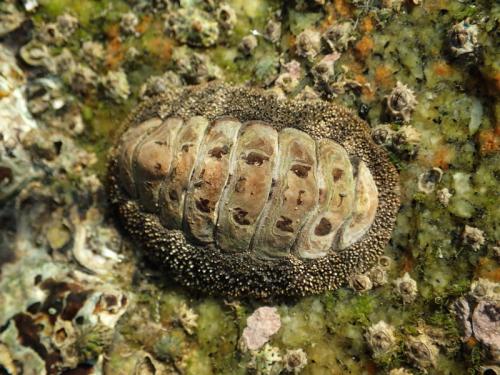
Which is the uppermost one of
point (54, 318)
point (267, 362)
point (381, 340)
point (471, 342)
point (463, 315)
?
point (463, 315)

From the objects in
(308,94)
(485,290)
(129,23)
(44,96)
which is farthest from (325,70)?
(44,96)

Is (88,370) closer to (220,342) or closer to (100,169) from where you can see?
(220,342)

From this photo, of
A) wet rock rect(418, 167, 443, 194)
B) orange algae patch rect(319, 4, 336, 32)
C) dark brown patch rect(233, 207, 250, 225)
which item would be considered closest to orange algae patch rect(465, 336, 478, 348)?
wet rock rect(418, 167, 443, 194)

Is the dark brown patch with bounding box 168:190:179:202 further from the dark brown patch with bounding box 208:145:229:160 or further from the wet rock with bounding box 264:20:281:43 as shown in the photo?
the wet rock with bounding box 264:20:281:43

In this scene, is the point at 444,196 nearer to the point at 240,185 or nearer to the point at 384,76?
the point at 384,76

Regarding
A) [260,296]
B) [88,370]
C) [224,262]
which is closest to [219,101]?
[224,262]
